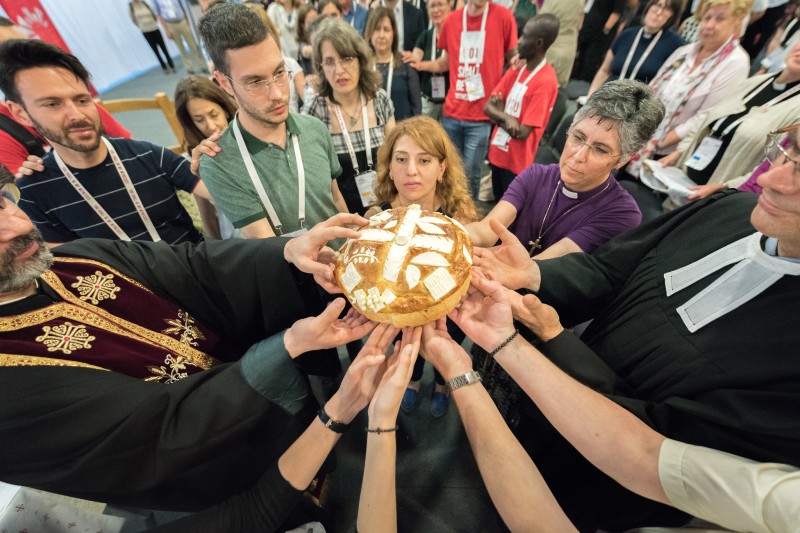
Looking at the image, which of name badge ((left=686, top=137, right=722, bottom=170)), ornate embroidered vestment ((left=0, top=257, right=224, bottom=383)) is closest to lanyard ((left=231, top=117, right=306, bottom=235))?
ornate embroidered vestment ((left=0, top=257, right=224, bottom=383))

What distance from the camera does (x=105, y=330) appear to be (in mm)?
1246

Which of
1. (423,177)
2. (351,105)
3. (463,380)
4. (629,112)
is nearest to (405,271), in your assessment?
(463,380)

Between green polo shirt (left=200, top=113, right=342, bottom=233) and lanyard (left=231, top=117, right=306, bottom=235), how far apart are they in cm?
3

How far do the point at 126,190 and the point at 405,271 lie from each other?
2149 millimetres

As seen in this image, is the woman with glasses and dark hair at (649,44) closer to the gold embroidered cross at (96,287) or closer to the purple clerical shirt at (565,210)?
the purple clerical shirt at (565,210)

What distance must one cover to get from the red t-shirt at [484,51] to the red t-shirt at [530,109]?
0.49 meters

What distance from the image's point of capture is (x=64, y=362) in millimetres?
1118

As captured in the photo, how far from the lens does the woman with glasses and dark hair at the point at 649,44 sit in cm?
342

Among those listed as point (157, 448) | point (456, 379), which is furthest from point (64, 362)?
point (456, 379)

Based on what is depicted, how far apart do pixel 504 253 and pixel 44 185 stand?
283 cm

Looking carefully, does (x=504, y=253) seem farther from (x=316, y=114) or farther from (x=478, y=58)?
(x=478, y=58)

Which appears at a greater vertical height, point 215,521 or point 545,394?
point 545,394

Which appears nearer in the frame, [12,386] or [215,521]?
[12,386]

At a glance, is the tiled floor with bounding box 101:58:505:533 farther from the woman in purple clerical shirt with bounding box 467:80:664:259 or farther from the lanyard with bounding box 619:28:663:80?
the lanyard with bounding box 619:28:663:80
